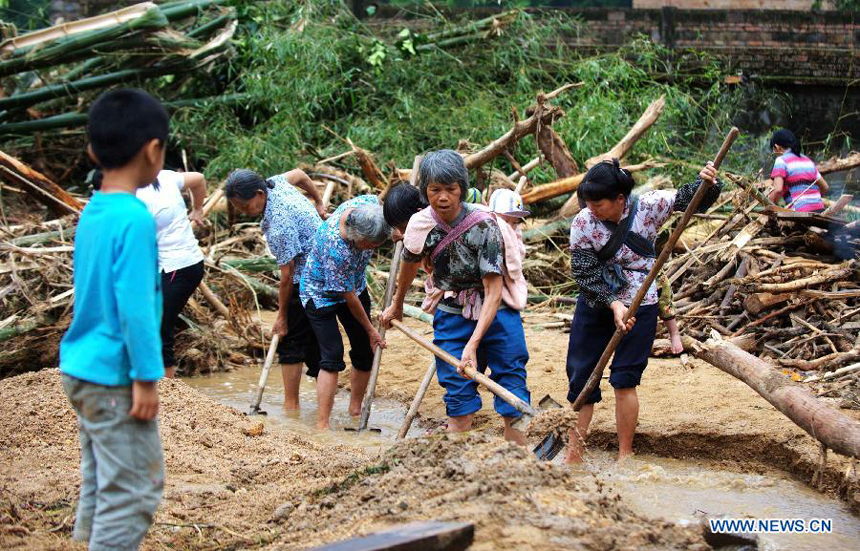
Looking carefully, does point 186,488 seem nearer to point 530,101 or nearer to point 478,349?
point 478,349

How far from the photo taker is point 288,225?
18.9 feet

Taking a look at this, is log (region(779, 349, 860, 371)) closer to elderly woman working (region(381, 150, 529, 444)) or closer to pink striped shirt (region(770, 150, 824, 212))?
pink striped shirt (region(770, 150, 824, 212))

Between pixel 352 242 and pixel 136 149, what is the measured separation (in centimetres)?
269

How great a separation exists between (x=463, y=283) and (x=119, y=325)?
6.94 feet

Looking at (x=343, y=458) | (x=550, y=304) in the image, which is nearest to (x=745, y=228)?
(x=550, y=304)

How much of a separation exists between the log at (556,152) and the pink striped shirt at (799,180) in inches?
75.0

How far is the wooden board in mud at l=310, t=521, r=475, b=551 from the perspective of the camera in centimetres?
261

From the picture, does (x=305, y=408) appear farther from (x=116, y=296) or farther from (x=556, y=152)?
(x=116, y=296)

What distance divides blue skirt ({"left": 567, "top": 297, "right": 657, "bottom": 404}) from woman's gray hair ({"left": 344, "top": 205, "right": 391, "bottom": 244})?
123 centimetres

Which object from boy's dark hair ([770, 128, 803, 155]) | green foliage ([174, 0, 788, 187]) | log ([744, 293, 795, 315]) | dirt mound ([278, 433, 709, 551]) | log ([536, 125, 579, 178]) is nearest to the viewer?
dirt mound ([278, 433, 709, 551])

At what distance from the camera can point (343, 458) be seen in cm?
441

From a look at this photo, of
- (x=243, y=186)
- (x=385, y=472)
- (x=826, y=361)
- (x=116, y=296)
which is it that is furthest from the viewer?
(x=826, y=361)

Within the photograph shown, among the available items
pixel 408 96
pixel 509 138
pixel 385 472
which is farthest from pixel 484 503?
pixel 408 96

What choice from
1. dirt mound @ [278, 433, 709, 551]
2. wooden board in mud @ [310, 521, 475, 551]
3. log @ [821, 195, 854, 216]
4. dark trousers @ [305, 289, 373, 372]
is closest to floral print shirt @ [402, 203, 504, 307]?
dirt mound @ [278, 433, 709, 551]
